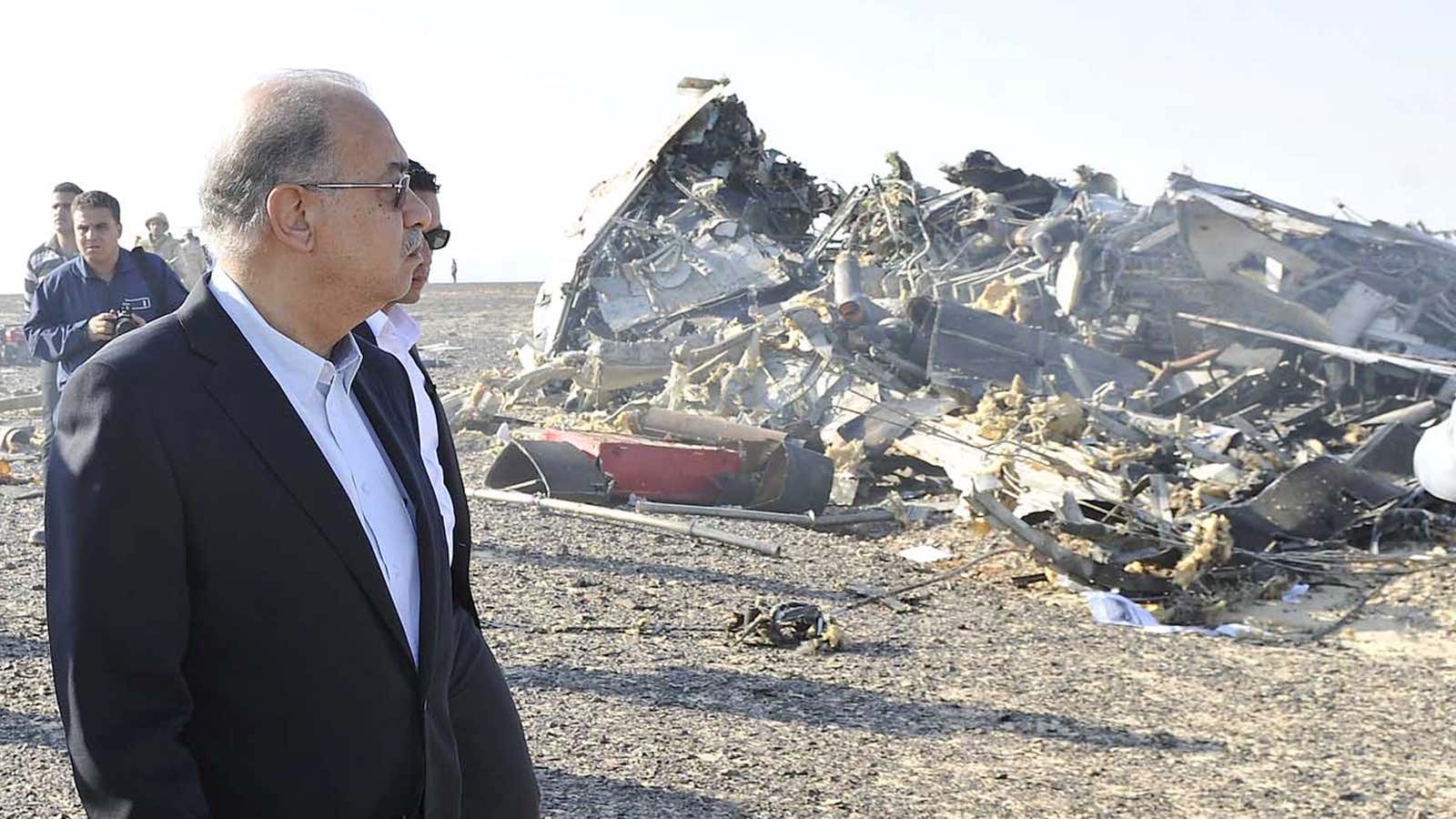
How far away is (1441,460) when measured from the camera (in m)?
6.10

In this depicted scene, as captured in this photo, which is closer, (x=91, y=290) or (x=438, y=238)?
(x=438, y=238)

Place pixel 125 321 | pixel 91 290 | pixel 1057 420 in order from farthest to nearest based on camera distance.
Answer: pixel 1057 420, pixel 91 290, pixel 125 321

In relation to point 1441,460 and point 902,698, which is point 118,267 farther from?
point 1441,460

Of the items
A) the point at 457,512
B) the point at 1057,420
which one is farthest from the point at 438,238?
the point at 1057,420

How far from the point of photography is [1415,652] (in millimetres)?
6691

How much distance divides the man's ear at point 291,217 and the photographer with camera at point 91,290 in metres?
4.46

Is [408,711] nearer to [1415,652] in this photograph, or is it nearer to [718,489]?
[1415,652]

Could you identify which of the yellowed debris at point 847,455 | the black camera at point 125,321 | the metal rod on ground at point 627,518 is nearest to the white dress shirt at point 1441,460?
the metal rod on ground at point 627,518

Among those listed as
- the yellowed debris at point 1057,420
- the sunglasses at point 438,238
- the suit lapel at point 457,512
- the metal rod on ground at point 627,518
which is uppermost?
the sunglasses at point 438,238

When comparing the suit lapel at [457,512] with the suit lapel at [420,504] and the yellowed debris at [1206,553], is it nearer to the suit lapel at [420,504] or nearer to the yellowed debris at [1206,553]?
the suit lapel at [420,504]

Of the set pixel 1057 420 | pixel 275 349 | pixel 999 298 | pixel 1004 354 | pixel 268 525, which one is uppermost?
pixel 275 349

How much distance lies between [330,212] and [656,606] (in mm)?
5147

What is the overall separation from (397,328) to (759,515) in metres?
6.81

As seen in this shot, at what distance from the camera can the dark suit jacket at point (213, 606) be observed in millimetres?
1688
